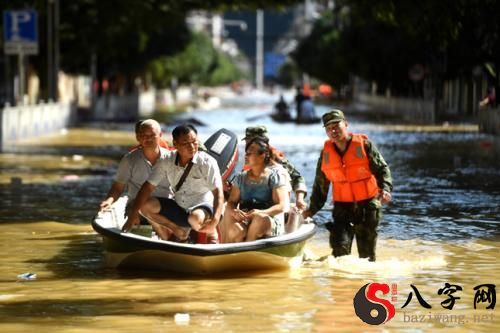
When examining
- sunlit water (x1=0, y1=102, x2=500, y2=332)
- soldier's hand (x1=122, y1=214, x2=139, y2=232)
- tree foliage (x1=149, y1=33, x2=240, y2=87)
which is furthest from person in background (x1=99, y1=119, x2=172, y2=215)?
tree foliage (x1=149, y1=33, x2=240, y2=87)

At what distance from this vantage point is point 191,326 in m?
10.2

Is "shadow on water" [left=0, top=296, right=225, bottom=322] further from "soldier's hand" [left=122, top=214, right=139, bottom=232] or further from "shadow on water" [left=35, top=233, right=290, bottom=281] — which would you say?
"soldier's hand" [left=122, top=214, right=139, bottom=232]

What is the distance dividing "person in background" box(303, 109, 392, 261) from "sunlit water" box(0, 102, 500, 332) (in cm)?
28

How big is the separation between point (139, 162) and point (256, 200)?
132 cm

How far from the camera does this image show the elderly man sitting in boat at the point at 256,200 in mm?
12930

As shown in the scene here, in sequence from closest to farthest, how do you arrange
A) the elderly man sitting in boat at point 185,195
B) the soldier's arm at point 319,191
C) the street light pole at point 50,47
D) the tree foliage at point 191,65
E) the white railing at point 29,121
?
the elderly man sitting in boat at point 185,195 < the soldier's arm at point 319,191 < the white railing at point 29,121 < the street light pole at point 50,47 < the tree foliage at point 191,65

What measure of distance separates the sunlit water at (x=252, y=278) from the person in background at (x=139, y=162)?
804 mm

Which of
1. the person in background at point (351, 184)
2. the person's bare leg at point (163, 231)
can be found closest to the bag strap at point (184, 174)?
the person's bare leg at point (163, 231)

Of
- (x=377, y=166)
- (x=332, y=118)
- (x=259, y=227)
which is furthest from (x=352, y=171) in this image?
(x=259, y=227)

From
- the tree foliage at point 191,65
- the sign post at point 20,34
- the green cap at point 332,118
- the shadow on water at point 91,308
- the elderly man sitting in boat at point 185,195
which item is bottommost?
the tree foliage at point 191,65

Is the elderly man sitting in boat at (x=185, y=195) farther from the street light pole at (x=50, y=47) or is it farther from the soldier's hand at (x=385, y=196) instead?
the street light pole at (x=50, y=47)

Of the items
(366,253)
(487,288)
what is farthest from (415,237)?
(487,288)

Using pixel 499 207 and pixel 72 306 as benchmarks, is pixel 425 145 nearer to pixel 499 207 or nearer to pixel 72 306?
pixel 499 207

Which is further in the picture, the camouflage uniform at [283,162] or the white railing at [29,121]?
the white railing at [29,121]
